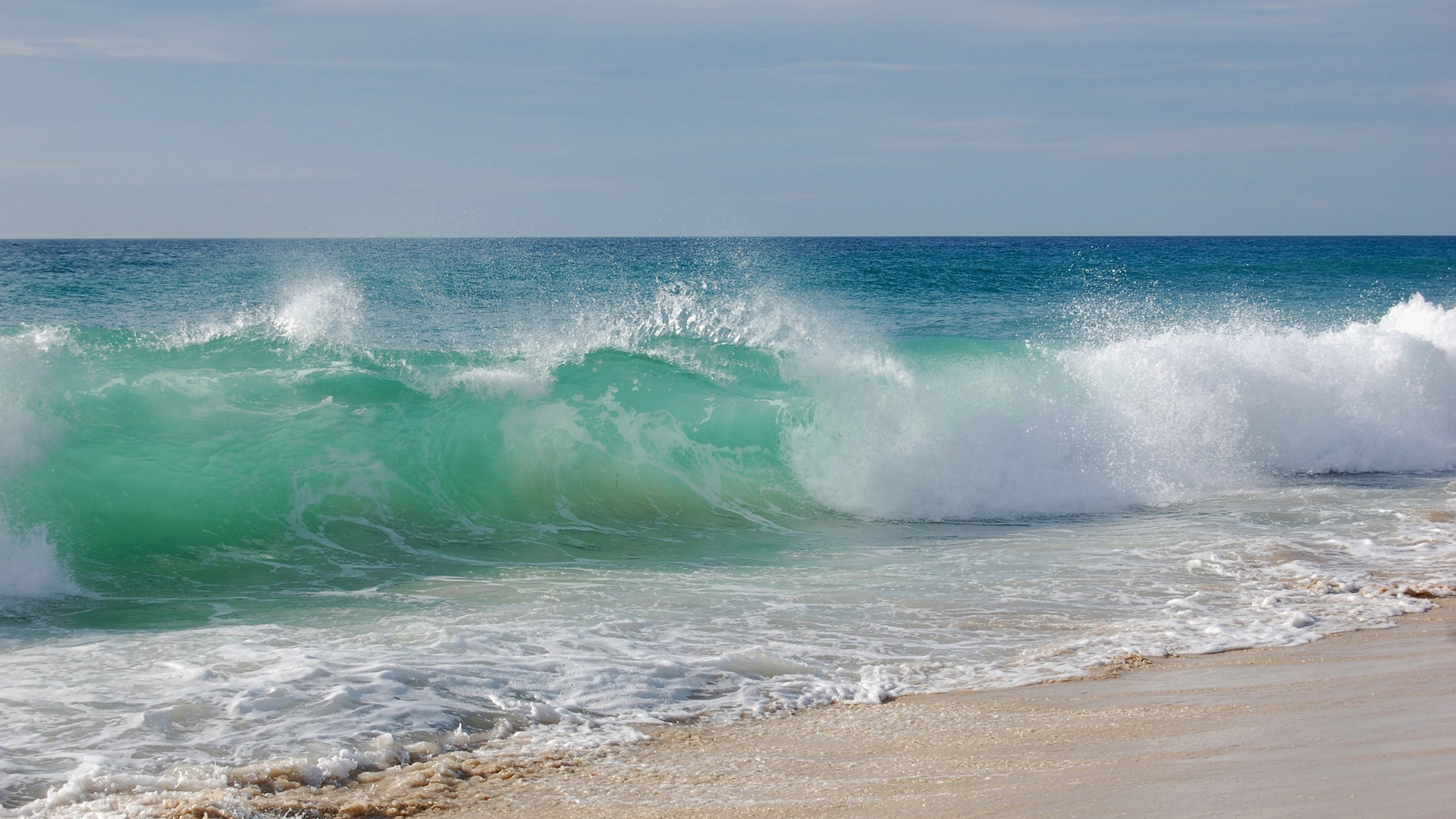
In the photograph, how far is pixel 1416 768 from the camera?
10.6 feet

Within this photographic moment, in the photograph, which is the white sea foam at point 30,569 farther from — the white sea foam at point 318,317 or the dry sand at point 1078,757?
the white sea foam at point 318,317

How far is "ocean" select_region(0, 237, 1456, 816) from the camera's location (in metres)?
4.07

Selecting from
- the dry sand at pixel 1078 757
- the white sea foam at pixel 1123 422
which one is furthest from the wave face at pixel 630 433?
the dry sand at pixel 1078 757

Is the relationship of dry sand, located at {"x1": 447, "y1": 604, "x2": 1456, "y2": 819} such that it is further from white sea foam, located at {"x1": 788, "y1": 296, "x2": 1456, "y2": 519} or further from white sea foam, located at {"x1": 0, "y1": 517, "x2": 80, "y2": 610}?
white sea foam, located at {"x1": 788, "y1": 296, "x2": 1456, "y2": 519}

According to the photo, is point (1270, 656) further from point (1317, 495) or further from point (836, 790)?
point (1317, 495)

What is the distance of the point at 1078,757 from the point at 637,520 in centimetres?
512

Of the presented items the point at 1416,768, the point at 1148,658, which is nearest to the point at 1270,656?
the point at 1148,658

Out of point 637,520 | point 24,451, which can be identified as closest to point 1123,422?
point 637,520

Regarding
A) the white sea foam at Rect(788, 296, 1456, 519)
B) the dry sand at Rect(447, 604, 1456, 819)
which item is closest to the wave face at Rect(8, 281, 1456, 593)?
the white sea foam at Rect(788, 296, 1456, 519)

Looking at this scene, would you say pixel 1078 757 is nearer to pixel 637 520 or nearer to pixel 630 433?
pixel 637 520

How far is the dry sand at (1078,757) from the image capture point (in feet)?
10.1

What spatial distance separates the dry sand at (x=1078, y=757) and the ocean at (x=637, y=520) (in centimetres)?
28

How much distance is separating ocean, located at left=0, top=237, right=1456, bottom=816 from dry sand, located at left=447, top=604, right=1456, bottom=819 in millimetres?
285

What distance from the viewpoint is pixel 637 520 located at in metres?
8.22
